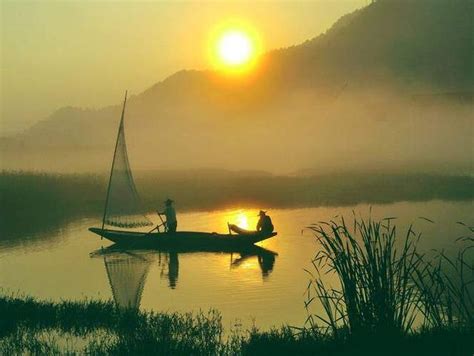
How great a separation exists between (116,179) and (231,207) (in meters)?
24.0

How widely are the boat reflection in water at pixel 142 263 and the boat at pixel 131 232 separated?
36cm

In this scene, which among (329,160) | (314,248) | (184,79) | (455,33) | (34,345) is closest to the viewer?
(34,345)

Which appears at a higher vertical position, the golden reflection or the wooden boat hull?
the golden reflection

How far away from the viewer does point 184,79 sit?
612ft

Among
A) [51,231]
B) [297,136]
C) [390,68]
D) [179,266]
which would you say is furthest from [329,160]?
[179,266]

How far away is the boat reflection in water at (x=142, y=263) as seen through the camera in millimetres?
23125

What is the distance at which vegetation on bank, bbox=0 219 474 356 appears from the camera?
9.63m

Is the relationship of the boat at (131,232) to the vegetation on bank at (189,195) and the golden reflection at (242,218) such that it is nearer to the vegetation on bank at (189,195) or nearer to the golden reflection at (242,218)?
the vegetation on bank at (189,195)

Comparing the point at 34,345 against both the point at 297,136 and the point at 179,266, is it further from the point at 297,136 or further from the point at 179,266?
the point at 297,136

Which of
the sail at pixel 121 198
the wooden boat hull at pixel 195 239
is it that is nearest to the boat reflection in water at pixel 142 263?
the wooden boat hull at pixel 195 239

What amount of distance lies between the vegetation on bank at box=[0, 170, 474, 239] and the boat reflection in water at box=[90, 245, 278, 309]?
10.3 m

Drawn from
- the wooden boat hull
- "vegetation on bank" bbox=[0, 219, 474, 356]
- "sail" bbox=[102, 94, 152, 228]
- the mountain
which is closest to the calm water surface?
the wooden boat hull

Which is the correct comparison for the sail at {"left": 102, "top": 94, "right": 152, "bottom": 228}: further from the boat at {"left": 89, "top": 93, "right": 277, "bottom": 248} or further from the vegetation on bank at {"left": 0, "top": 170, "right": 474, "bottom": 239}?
the vegetation on bank at {"left": 0, "top": 170, "right": 474, "bottom": 239}

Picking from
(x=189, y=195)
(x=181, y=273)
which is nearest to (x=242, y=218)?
(x=189, y=195)
